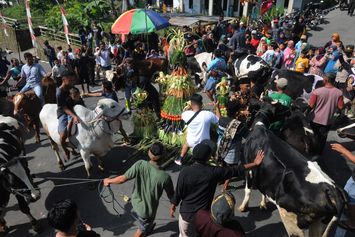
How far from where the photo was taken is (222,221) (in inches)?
136

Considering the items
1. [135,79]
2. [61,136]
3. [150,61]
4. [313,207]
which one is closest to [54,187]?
[61,136]

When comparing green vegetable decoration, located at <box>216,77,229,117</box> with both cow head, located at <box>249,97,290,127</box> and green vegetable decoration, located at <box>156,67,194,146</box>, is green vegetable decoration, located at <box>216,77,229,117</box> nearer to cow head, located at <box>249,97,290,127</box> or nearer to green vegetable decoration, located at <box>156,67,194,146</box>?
green vegetable decoration, located at <box>156,67,194,146</box>

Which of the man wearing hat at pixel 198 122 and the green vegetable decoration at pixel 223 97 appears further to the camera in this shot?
the green vegetable decoration at pixel 223 97

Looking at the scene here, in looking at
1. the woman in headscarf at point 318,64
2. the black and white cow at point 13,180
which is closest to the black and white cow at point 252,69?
the woman in headscarf at point 318,64

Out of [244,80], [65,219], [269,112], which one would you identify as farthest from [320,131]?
[65,219]

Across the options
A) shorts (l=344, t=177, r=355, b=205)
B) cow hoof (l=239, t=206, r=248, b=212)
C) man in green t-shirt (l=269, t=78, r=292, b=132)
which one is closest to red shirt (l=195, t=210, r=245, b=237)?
shorts (l=344, t=177, r=355, b=205)

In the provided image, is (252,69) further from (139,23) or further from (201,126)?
(201,126)

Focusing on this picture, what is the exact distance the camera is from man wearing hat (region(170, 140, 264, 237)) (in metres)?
4.08

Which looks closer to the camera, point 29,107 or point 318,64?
point 29,107

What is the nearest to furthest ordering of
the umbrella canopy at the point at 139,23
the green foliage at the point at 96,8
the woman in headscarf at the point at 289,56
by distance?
1. the umbrella canopy at the point at 139,23
2. the woman in headscarf at the point at 289,56
3. the green foliage at the point at 96,8

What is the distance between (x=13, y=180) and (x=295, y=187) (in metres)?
4.68

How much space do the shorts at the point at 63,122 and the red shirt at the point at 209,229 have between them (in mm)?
4213

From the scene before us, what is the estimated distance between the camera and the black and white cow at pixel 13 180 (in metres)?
5.39

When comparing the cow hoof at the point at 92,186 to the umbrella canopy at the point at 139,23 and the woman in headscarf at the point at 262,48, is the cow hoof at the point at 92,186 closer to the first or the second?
the umbrella canopy at the point at 139,23
